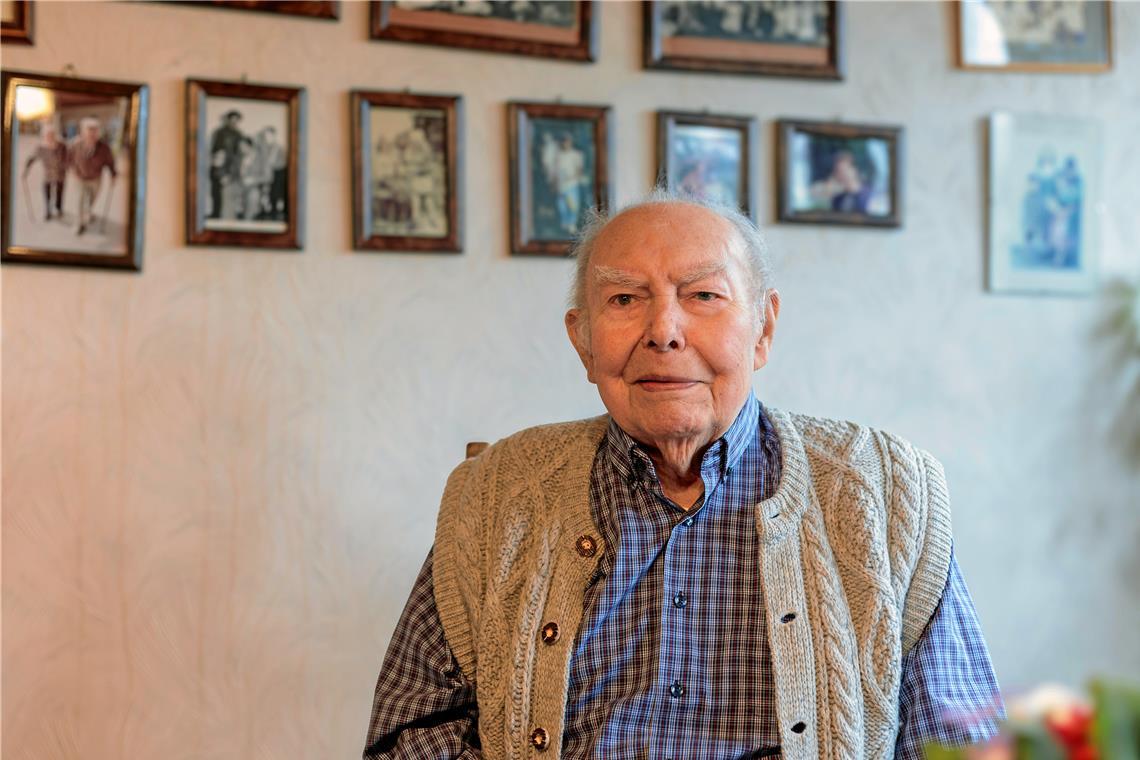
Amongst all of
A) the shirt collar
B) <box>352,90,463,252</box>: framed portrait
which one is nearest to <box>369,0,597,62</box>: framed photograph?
<box>352,90,463,252</box>: framed portrait

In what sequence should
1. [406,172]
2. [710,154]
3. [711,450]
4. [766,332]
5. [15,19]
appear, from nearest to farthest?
[711,450]
[766,332]
[15,19]
[406,172]
[710,154]

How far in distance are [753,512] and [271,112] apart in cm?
136

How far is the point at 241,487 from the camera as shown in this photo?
95.8 inches

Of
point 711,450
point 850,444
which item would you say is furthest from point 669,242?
point 850,444

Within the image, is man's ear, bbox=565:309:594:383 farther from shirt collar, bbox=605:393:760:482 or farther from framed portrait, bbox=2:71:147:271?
framed portrait, bbox=2:71:147:271

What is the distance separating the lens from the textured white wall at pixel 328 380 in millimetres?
2336

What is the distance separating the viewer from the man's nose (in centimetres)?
180

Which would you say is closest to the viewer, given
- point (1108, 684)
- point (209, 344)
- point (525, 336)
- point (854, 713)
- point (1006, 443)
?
point (1108, 684)

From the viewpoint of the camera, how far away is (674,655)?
1.77m

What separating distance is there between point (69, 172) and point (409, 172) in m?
0.70

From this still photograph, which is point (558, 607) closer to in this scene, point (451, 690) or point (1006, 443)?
point (451, 690)

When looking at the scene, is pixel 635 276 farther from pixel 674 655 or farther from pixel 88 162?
pixel 88 162

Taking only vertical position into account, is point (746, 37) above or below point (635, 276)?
above

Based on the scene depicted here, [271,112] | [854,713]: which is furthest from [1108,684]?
[271,112]
